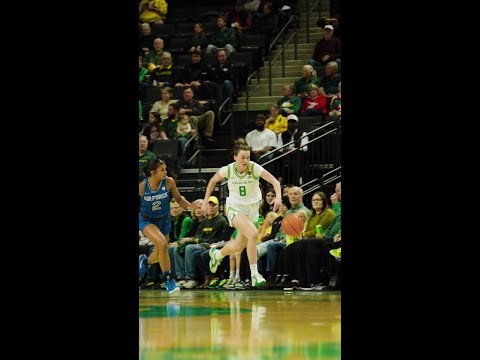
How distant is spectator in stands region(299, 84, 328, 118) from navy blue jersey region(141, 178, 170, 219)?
5.22 m

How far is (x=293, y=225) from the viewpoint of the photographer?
13.6 m

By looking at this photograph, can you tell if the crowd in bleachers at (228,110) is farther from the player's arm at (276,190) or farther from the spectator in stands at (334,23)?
the player's arm at (276,190)

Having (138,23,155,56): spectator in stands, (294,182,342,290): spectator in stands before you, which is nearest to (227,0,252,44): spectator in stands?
(138,23,155,56): spectator in stands

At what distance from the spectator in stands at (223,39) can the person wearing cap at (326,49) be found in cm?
234

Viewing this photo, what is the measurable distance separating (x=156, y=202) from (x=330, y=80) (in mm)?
5994

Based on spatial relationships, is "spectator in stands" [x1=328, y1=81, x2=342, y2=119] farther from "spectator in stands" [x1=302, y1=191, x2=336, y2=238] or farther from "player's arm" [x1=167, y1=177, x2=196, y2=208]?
"player's arm" [x1=167, y1=177, x2=196, y2=208]

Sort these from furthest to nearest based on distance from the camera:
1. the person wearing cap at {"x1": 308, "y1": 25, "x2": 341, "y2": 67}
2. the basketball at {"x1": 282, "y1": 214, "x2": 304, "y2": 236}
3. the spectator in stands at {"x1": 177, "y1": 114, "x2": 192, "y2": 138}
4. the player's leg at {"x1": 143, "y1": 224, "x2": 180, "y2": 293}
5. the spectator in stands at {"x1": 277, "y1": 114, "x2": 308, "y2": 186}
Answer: the person wearing cap at {"x1": 308, "y1": 25, "x2": 341, "y2": 67}, the spectator in stands at {"x1": 177, "y1": 114, "x2": 192, "y2": 138}, the spectator in stands at {"x1": 277, "y1": 114, "x2": 308, "y2": 186}, the basketball at {"x1": 282, "y1": 214, "x2": 304, "y2": 236}, the player's leg at {"x1": 143, "y1": 224, "x2": 180, "y2": 293}

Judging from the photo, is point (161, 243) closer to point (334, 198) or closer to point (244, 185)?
point (244, 185)

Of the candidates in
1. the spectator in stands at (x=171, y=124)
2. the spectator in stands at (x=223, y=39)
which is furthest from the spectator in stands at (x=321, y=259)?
the spectator in stands at (x=223, y=39)

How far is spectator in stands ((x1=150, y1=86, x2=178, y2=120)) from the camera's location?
18.8m

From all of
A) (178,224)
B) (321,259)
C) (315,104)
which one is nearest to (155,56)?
(315,104)

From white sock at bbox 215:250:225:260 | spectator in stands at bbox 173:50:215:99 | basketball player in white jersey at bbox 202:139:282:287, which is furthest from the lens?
spectator in stands at bbox 173:50:215:99
